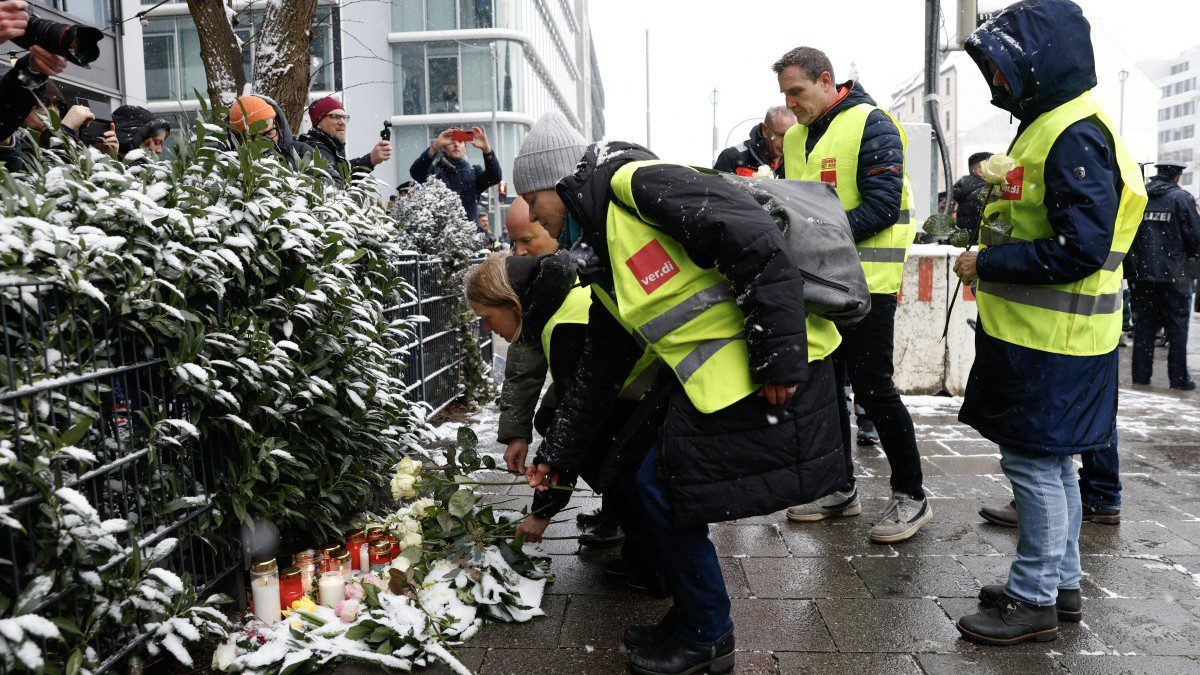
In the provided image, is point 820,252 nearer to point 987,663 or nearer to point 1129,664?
point 987,663

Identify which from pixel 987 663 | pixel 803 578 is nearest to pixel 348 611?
pixel 803 578

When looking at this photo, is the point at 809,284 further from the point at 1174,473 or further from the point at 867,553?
the point at 1174,473

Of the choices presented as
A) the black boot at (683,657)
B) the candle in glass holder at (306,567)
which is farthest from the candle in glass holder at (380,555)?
the black boot at (683,657)

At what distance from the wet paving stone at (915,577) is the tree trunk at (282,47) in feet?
18.2

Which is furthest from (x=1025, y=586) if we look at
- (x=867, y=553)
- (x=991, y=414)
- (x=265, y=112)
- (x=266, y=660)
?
(x=265, y=112)

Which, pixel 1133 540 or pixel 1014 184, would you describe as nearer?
pixel 1014 184

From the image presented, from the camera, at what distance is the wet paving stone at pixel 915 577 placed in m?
3.57

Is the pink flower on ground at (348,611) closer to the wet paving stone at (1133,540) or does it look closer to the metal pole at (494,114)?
the wet paving stone at (1133,540)

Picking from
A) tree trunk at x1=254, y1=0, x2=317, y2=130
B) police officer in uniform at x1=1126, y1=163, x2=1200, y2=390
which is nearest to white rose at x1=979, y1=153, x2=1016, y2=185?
tree trunk at x1=254, y1=0, x2=317, y2=130

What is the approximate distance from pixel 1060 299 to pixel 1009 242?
0.93 ft

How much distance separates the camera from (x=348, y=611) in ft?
10.7

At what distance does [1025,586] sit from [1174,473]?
9.82ft

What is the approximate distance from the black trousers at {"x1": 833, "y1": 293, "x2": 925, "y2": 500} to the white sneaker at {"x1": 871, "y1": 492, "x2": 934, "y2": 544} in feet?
0.14

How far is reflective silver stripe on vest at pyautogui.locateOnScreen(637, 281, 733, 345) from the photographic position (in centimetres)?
267
